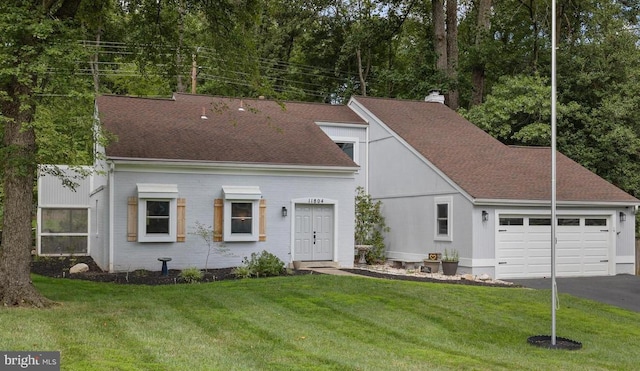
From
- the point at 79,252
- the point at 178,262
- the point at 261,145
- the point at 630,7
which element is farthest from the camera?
the point at 630,7

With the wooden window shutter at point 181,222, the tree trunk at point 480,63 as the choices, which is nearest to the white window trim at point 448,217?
the wooden window shutter at point 181,222

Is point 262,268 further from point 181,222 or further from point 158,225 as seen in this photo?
point 158,225

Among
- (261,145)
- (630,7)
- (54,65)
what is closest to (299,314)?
(54,65)

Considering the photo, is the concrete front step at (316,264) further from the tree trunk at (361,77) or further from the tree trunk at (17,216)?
the tree trunk at (361,77)

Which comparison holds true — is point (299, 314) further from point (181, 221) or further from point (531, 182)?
point (531, 182)

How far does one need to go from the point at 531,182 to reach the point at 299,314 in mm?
11663

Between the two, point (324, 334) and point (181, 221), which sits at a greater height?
point (181, 221)

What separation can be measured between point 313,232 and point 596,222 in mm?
8980

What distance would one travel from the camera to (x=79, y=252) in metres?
23.4

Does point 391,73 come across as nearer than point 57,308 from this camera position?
No

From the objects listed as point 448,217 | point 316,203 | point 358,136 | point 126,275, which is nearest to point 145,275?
point 126,275

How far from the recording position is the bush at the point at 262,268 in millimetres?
17688

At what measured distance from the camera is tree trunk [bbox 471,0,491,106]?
34094 millimetres

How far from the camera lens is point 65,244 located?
2334 cm
